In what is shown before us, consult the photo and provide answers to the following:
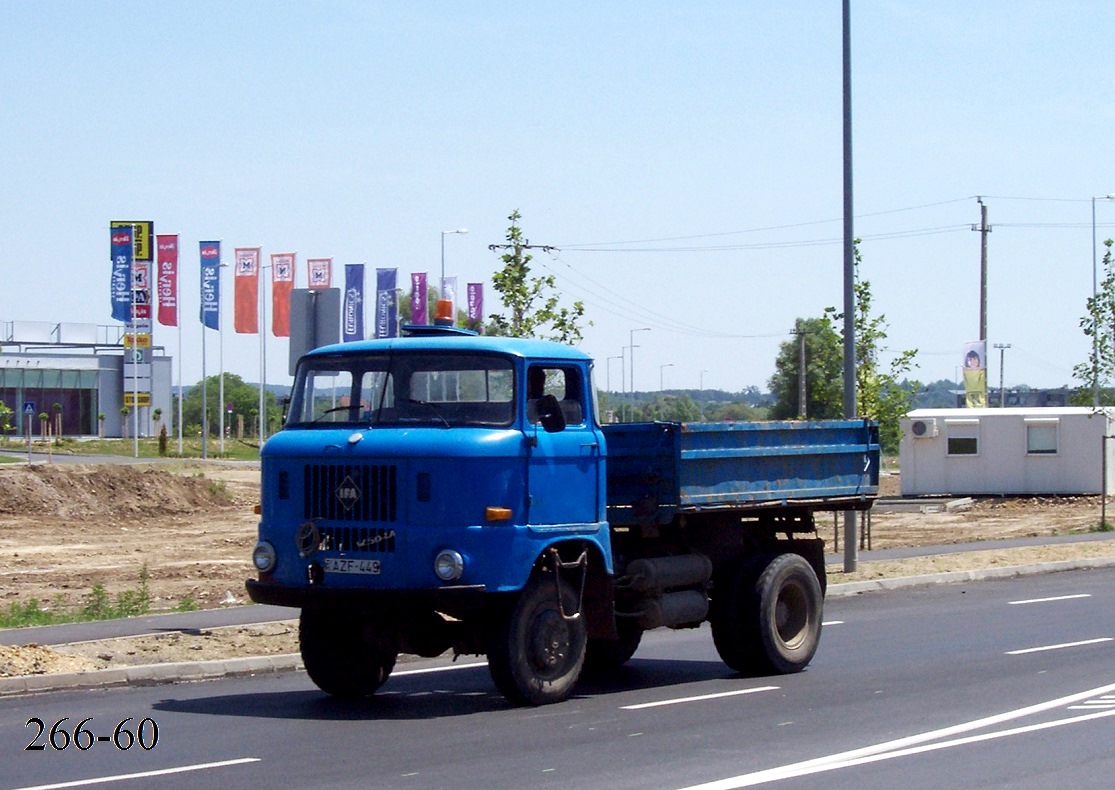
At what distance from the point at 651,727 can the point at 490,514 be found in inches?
71.9

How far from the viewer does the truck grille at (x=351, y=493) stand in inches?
424

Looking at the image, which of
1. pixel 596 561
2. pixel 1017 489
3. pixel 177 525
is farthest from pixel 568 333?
pixel 1017 489

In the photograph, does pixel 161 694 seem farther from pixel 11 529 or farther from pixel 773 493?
pixel 11 529

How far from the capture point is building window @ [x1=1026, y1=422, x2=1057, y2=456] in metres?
45.9

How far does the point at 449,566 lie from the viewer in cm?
1050

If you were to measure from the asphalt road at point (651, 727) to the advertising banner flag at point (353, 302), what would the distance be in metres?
40.3

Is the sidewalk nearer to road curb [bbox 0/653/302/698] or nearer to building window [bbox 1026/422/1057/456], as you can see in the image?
road curb [bbox 0/653/302/698]

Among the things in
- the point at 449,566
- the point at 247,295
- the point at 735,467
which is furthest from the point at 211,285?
the point at 449,566

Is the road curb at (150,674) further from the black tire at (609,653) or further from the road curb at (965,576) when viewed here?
the road curb at (965,576)

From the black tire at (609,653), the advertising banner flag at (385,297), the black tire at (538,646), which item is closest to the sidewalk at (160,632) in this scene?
the black tire at (609,653)

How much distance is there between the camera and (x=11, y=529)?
34.8 m

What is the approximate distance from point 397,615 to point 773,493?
3738 millimetres

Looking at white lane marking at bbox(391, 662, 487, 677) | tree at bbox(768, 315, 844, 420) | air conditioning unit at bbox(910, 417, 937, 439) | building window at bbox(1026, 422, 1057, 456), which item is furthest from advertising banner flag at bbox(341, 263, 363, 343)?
white lane marking at bbox(391, 662, 487, 677)

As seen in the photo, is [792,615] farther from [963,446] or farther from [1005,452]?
[963,446]
